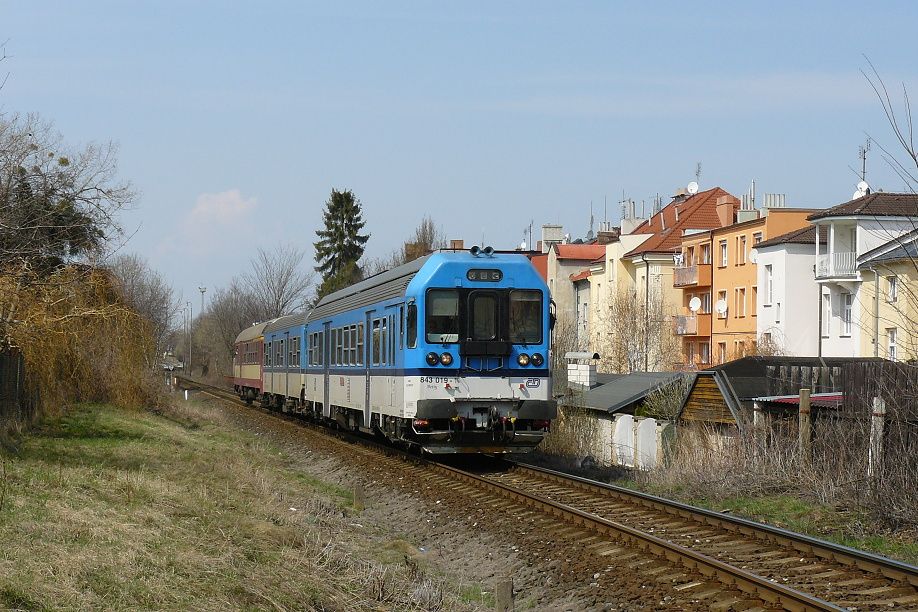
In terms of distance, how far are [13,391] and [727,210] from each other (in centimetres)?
5453

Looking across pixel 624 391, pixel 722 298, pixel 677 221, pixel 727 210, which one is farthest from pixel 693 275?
pixel 624 391

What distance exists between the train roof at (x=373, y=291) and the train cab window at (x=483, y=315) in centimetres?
118

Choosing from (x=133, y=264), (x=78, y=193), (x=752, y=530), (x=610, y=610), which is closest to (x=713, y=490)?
(x=752, y=530)

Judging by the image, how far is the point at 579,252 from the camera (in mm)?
79688

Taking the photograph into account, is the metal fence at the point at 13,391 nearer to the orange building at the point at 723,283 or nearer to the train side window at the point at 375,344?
the train side window at the point at 375,344

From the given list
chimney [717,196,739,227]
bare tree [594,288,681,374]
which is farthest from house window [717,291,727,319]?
chimney [717,196,739,227]

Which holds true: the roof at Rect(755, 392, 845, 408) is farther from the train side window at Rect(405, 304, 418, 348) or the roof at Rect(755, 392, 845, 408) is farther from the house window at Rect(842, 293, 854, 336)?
the house window at Rect(842, 293, 854, 336)

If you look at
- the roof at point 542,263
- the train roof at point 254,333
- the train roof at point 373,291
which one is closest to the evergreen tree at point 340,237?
the roof at point 542,263

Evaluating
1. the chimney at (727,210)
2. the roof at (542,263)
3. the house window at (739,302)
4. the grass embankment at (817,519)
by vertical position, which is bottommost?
the grass embankment at (817,519)

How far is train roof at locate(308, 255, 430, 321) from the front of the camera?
18.2m

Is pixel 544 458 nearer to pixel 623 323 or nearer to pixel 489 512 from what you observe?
pixel 489 512

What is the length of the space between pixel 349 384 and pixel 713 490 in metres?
9.99

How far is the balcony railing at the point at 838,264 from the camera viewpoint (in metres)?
48.0

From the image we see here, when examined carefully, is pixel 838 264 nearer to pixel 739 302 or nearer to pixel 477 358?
pixel 739 302
